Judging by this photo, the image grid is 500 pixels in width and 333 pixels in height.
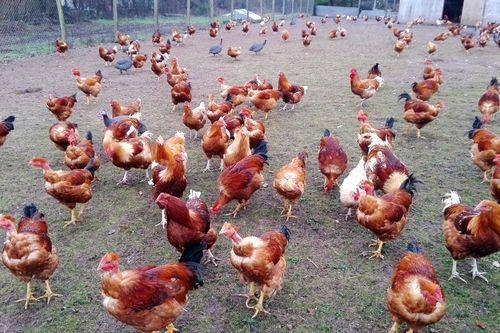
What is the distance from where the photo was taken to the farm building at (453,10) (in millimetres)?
29953

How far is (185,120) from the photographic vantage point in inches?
296

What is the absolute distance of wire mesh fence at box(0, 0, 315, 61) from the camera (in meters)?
16.0

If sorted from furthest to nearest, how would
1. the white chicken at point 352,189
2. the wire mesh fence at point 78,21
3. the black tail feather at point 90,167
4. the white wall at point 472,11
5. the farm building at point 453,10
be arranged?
the white wall at point 472,11 < the farm building at point 453,10 < the wire mesh fence at point 78,21 < the black tail feather at point 90,167 < the white chicken at point 352,189

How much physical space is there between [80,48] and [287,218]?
15.4 m

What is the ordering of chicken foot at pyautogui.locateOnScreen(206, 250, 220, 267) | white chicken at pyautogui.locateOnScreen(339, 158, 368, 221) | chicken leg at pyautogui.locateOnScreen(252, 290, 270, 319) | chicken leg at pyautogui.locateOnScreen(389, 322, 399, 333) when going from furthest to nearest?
white chicken at pyautogui.locateOnScreen(339, 158, 368, 221) → chicken foot at pyautogui.locateOnScreen(206, 250, 220, 267) → chicken leg at pyautogui.locateOnScreen(252, 290, 270, 319) → chicken leg at pyautogui.locateOnScreen(389, 322, 399, 333)

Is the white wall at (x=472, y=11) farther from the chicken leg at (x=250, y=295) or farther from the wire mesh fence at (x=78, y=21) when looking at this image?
the chicken leg at (x=250, y=295)

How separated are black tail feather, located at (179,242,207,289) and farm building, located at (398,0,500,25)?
34.9 m

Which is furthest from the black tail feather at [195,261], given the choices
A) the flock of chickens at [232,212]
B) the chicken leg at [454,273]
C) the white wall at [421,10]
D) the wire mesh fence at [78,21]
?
the white wall at [421,10]

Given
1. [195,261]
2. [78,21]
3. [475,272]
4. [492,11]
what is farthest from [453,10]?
[195,261]

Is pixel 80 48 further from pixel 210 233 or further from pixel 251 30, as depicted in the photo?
pixel 210 233

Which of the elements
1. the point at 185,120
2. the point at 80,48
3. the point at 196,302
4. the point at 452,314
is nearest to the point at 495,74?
the point at 185,120

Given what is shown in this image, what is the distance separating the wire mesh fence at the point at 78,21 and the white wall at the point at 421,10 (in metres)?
18.0

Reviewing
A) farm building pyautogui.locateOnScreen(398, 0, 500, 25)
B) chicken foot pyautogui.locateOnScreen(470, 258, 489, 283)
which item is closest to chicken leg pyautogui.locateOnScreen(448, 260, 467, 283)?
chicken foot pyautogui.locateOnScreen(470, 258, 489, 283)

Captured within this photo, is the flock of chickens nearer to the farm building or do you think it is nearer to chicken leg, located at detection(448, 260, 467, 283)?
chicken leg, located at detection(448, 260, 467, 283)
